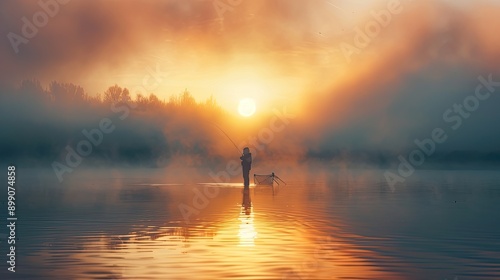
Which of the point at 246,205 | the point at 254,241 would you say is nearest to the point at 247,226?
the point at 254,241

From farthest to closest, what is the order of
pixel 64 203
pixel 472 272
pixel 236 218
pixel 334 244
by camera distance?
pixel 64 203 < pixel 236 218 < pixel 334 244 < pixel 472 272

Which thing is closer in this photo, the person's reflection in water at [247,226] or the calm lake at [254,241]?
the calm lake at [254,241]

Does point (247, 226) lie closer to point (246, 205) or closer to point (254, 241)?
point (254, 241)

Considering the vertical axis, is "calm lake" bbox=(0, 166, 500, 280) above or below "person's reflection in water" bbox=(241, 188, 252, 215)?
below

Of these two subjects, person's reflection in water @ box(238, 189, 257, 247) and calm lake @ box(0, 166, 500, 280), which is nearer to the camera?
calm lake @ box(0, 166, 500, 280)

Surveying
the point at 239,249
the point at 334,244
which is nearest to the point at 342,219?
the point at 334,244

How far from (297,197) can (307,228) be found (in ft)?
115

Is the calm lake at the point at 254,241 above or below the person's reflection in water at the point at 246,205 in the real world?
below

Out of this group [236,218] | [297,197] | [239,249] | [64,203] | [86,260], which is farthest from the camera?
[297,197]

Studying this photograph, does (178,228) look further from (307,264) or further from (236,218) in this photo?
(307,264)

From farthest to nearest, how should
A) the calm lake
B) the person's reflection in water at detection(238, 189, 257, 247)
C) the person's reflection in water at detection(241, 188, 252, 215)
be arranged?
the person's reflection in water at detection(241, 188, 252, 215) < the person's reflection in water at detection(238, 189, 257, 247) < the calm lake

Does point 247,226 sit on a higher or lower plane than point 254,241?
higher

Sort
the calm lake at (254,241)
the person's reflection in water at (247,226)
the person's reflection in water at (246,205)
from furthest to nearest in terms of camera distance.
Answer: the person's reflection in water at (246,205) → the person's reflection in water at (247,226) → the calm lake at (254,241)

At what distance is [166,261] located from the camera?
108 feet
